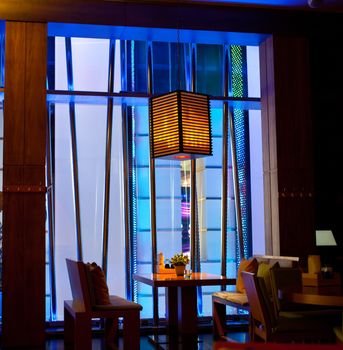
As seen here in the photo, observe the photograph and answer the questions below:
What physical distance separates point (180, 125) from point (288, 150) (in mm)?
2381

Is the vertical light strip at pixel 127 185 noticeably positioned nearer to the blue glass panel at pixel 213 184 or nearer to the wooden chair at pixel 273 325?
the blue glass panel at pixel 213 184

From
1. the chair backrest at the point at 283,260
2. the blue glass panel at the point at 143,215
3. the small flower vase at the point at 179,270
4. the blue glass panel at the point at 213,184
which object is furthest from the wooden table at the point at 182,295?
the blue glass panel at the point at 213,184

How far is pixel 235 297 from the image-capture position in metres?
6.43

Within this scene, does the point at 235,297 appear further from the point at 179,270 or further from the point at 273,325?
the point at 273,325

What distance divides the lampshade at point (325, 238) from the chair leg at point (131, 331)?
9.34 feet

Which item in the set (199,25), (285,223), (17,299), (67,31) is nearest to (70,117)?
(67,31)

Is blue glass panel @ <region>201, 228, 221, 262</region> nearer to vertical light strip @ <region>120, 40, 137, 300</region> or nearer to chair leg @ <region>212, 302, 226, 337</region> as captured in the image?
vertical light strip @ <region>120, 40, 137, 300</region>

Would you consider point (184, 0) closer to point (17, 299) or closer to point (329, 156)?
point (329, 156)

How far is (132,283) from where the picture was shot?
7.95 m

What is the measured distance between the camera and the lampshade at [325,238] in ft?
24.6

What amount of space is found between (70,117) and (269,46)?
272cm

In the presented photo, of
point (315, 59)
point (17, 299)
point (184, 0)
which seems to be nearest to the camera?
point (17, 299)

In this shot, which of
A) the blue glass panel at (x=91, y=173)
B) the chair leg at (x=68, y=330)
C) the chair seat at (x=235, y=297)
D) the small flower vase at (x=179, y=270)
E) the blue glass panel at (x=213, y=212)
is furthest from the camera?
the blue glass panel at (x=213, y=212)

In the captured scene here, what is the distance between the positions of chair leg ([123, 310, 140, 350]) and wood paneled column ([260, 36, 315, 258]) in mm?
2279
